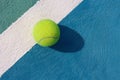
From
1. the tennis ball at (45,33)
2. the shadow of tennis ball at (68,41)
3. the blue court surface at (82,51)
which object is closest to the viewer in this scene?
the tennis ball at (45,33)

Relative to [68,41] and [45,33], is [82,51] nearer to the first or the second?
[68,41]

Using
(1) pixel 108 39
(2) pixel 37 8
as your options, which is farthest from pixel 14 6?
(1) pixel 108 39

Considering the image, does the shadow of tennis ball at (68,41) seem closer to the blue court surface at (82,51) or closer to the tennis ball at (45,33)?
the blue court surface at (82,51)

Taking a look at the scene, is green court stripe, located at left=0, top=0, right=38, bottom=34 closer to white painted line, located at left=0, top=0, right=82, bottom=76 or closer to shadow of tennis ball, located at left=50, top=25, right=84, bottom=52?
white painted line, located at left=0, top=0, right=82, bottom=76

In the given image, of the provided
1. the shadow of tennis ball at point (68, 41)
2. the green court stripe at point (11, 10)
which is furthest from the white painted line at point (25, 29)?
the shadow of tennis ball at point (68, 41)

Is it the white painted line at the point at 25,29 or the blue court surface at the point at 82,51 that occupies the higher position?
the white painted line at the point at 25,29
